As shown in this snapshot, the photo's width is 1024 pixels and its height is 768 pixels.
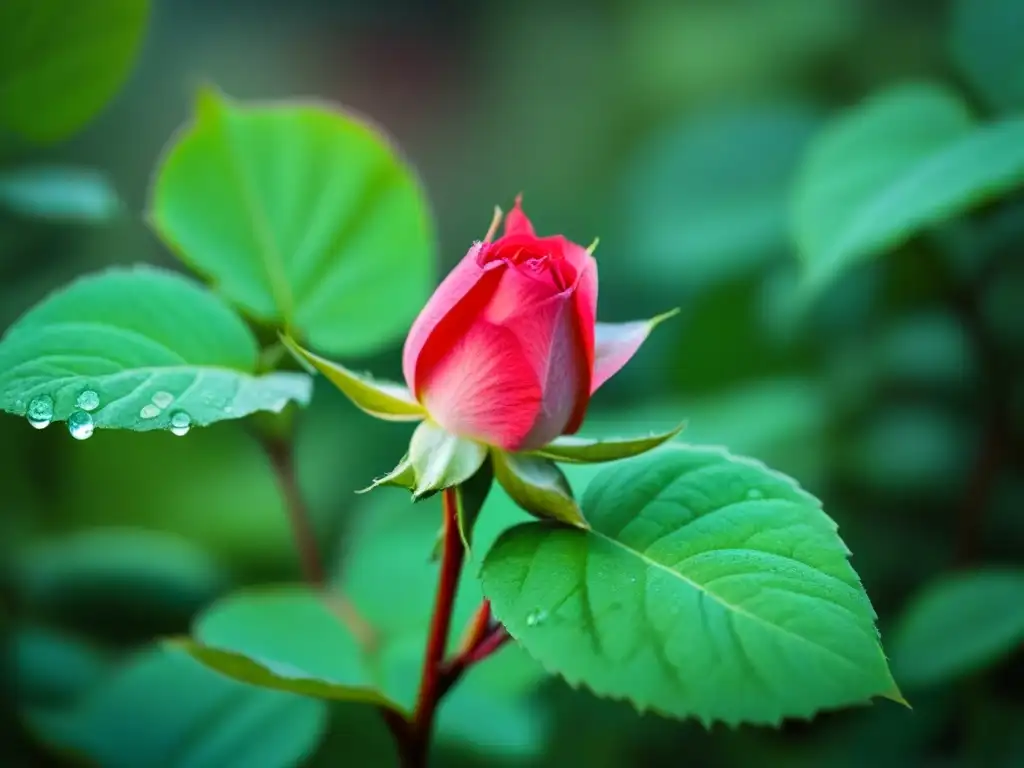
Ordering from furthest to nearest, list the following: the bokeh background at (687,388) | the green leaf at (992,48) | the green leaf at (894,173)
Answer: the bokeh background at (687,388), the green leaf at (992,48), the green leaf at (894,173)

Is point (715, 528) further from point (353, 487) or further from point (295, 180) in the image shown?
point (353, 487)

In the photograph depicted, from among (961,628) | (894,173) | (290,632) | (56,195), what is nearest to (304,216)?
(56,195)

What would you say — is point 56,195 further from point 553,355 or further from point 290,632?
point 553,355

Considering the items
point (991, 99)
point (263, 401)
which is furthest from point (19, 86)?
point (991, 99)

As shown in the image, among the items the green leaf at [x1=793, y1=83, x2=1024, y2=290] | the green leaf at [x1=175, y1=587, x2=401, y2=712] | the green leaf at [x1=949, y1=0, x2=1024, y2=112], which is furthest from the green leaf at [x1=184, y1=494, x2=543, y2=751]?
the green leaf at [x1=949, y1=0, x2=1024, y2=112]

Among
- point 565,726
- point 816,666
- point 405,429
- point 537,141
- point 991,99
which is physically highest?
point 991,99

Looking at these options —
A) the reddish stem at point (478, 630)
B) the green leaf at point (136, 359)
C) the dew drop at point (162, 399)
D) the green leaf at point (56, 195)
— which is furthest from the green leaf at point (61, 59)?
the reddish stem at point (478, 630)

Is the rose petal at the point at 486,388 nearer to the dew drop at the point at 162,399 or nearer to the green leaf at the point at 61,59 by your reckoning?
the dew drop at the point at 162,399
